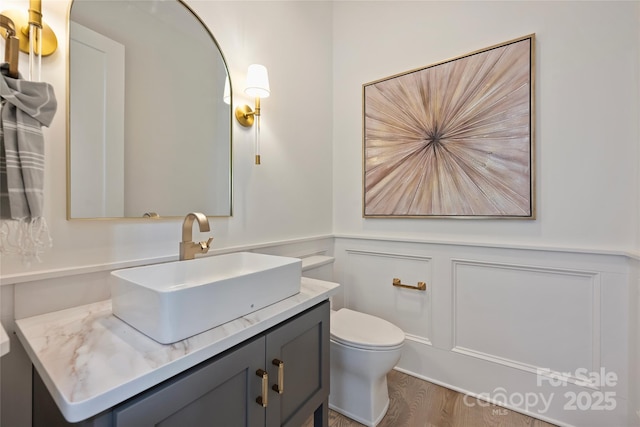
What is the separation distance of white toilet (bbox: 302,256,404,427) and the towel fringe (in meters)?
1.27

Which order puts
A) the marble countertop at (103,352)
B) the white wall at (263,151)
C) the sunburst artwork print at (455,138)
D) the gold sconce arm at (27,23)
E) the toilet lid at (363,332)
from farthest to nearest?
the sunburst artwork print at (455,138)
the toilet lid at (363,332)
the white wall at (263,151)
the gold sconce arm at (27,23)
the marble countertop at (103,352)

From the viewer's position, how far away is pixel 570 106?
4.81ft

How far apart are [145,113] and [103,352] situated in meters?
0.95

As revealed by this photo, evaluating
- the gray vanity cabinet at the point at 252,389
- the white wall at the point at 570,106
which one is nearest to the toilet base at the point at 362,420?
the gray vanity cabinet at the point at 252,389

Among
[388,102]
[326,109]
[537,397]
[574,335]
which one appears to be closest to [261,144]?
[326,109]

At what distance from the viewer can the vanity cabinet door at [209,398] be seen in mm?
614

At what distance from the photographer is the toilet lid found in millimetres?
1464

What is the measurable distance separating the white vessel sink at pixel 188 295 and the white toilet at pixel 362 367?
584mm

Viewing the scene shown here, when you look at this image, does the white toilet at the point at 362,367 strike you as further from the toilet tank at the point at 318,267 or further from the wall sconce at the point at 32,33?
the wall sconce at the point at 32,33

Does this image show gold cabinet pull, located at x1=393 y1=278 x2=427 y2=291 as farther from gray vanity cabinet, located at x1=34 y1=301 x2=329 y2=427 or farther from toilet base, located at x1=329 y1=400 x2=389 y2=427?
gray vanity cabinet, located at x1=34 y1=301 x2=329 y2=427

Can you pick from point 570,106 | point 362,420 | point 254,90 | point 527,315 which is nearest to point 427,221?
point 527,315

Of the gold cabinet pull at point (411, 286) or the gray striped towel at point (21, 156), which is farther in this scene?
the gold cabinet pull at point (411, 286)

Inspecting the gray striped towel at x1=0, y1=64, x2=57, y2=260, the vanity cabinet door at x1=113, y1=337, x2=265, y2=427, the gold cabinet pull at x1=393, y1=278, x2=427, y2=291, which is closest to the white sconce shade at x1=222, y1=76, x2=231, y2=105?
the gray striped towel at x1=0, y1=64, x2=57, y2=260

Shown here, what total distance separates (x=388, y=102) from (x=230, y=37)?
109 centimetres
